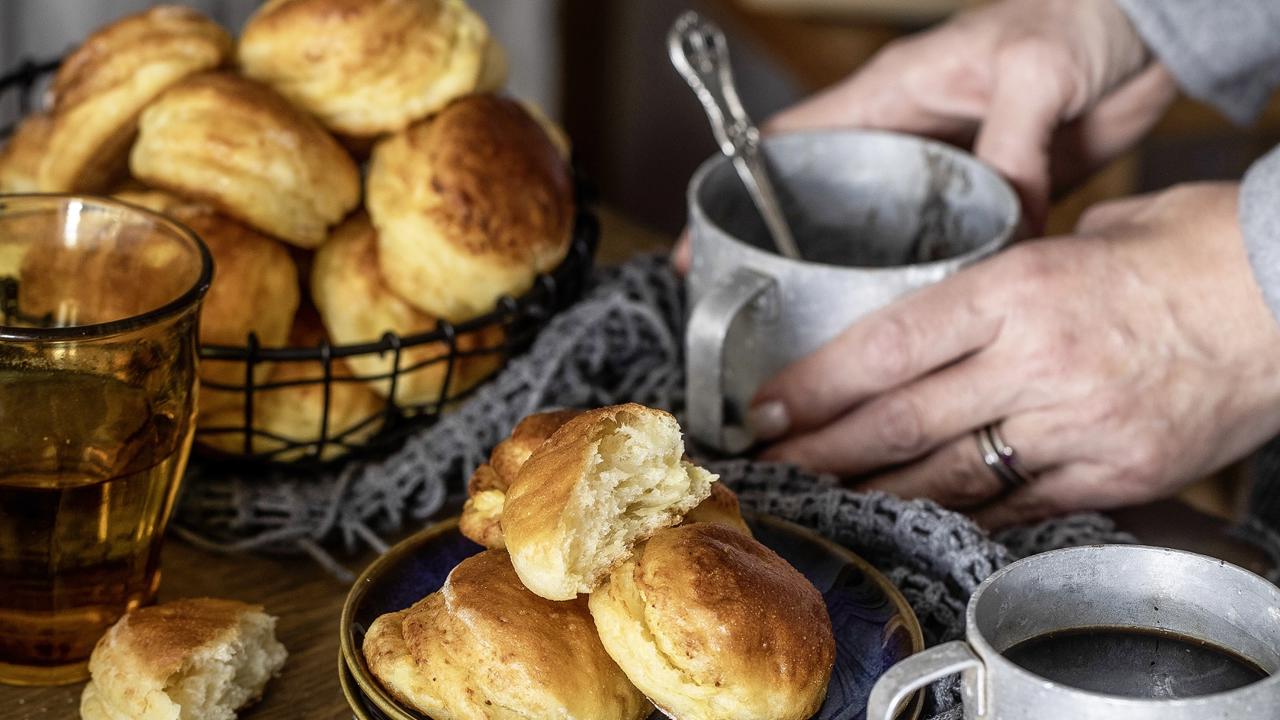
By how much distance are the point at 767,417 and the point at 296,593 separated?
0.33 meters

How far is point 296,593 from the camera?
2.53ft

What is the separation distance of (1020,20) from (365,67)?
62 cm

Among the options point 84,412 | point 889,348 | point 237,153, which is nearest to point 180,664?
point 84,412

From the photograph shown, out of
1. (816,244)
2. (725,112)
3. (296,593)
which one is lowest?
(296,593)

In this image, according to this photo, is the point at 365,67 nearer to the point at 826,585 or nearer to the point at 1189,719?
the point at 826,585

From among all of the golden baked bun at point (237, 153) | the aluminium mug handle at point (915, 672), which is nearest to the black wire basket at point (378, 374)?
the golden baked bun at point (237, 153)

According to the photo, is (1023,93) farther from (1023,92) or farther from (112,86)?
(112,86)

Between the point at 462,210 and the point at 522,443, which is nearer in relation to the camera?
the point at 522,443

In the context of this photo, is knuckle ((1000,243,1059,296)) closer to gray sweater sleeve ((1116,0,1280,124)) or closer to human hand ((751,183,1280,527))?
human hand ((751,183,1280,527))

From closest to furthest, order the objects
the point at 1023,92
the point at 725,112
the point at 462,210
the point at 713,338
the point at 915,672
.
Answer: the point at 915,672
the point at 713,338
the point at 462,210
the point at 725,112
the point at 1023,92

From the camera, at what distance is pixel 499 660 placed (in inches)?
21.2

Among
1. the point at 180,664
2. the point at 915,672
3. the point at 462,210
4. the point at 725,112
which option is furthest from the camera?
the point at 725,112

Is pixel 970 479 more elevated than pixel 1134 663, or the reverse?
pixel 1134 663

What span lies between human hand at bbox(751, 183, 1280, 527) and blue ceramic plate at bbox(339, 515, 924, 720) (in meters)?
0.20
